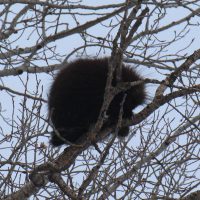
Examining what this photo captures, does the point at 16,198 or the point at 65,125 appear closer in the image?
the point at 16,198

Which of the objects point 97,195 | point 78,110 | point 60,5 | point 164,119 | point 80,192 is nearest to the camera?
point 80,192

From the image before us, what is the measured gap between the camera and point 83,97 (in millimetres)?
4574

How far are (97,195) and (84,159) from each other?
0.60 metres

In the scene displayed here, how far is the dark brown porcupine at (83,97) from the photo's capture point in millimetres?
4562

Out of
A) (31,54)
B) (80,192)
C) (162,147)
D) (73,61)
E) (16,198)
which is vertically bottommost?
(80,192)

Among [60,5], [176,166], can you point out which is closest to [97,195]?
[176,166]

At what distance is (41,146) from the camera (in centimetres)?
438

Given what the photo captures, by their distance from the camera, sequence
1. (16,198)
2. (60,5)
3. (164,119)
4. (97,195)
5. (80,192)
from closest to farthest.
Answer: (80,192)
(16,198)
(97,195)
(164,119)
(60,5)

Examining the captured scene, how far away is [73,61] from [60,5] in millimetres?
1118

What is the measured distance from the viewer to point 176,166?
506cm

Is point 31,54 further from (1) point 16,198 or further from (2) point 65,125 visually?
(1) point 16,198

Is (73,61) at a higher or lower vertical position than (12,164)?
higher

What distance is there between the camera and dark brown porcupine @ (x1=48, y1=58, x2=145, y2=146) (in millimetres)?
4562

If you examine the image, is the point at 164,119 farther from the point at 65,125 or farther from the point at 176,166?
the point at 65,125
